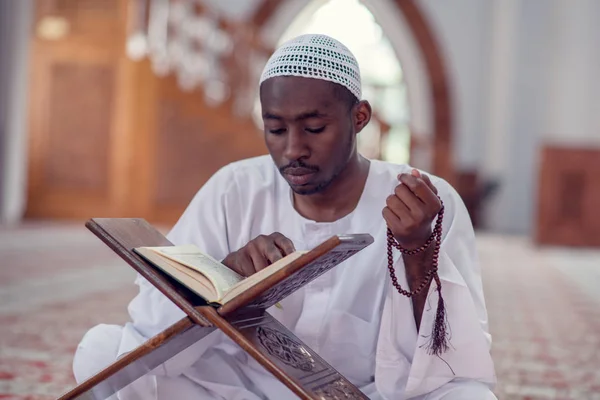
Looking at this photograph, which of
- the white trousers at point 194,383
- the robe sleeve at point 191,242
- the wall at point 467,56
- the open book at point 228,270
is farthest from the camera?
the wall at point 467,56

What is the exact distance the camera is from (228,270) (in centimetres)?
156

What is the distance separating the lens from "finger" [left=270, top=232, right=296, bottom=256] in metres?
1.52

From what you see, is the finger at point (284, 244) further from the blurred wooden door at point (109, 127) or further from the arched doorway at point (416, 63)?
the arched doorway at point (416, 63)

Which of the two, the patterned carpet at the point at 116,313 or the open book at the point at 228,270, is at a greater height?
the open book at the point at 228,270

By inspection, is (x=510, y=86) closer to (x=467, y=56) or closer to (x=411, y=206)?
(x=467, y=56)

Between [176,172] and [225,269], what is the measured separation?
319 inches

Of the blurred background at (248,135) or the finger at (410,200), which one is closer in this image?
the finger at (410,200)

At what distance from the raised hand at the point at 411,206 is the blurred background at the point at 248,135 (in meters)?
1.32

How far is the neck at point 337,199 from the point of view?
197cm

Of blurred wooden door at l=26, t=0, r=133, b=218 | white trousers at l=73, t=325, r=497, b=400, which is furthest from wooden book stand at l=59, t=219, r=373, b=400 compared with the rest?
blurred wooden door at l=26, t=0, r=133, b=218

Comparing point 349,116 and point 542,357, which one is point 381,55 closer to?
point 542,357

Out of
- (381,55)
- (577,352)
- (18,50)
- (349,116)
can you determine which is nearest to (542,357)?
(577,352)

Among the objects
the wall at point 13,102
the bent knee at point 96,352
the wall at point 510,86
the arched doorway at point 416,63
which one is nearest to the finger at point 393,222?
the bent knee at point 96,352

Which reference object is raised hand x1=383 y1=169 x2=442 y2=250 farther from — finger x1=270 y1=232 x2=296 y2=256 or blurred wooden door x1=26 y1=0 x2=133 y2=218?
blurred wooden door x1=26 y1=0 x2=133 y2=218
